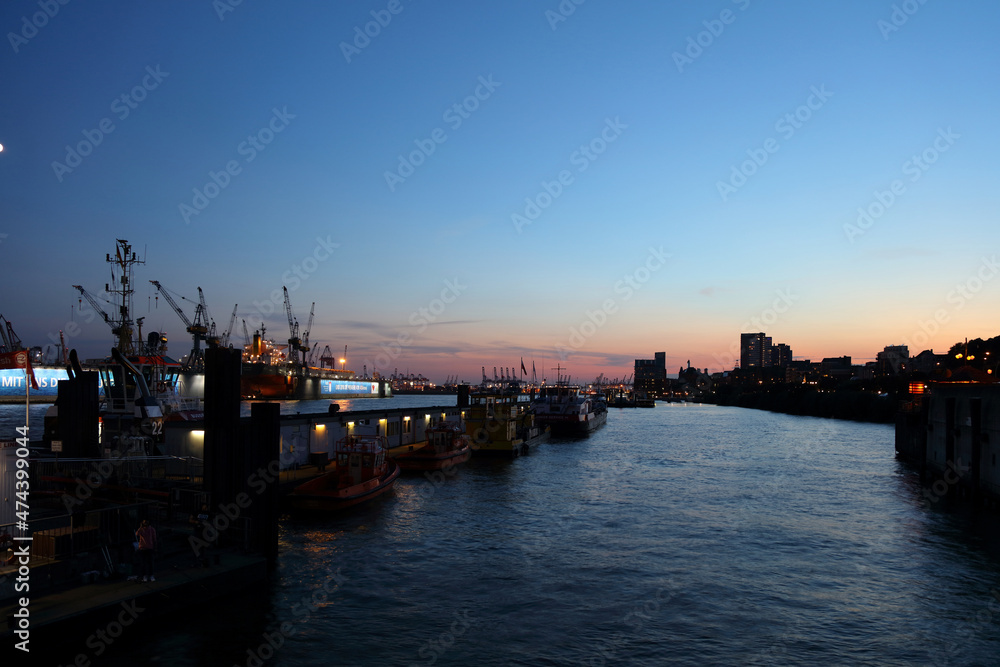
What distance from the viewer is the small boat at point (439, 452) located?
50062 millimetres

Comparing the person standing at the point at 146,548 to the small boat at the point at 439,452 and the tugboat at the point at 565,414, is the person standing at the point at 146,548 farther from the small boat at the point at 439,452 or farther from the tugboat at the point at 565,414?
the tugboat at the point at 565,414

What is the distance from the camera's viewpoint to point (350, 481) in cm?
3688

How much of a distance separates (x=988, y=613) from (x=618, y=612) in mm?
12471

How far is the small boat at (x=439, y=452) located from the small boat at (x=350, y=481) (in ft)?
26.6

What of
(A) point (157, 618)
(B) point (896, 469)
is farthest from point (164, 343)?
(B) point (896, 469)

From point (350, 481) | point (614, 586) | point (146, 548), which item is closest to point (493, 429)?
point (350, 481)

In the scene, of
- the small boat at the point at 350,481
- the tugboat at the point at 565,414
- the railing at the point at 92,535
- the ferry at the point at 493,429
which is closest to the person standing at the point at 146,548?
the railing at the point at 92,535

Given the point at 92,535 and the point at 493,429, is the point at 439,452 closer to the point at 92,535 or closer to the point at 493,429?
the point at 493,429

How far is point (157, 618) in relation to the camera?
17359 millimetres

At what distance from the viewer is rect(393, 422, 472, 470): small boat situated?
50.1m

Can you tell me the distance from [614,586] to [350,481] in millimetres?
18617

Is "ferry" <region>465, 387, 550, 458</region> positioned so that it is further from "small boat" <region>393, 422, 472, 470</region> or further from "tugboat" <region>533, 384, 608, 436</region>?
"tugboat" <region>533, 384, 608, 436</region>

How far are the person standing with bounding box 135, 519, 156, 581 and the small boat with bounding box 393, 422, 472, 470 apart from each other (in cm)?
3193

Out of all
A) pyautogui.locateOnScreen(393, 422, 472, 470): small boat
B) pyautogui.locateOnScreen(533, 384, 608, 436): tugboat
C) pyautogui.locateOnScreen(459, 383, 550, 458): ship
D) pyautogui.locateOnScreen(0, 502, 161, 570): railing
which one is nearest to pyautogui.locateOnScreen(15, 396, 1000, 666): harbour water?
pyautogui.locateOnScreen(0, 502, 161, 570): railing
